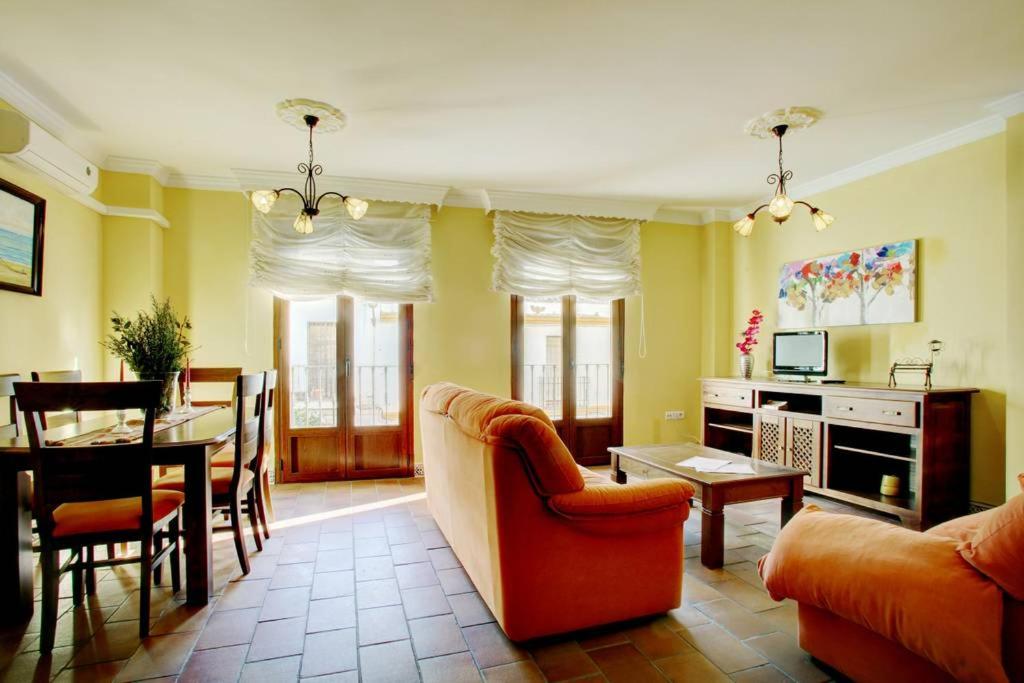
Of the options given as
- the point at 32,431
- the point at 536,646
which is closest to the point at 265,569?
the point at 32,431

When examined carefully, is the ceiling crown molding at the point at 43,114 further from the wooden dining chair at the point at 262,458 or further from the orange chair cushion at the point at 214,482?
the orange chair cushion at the point at 214,482

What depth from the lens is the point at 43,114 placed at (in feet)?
10.3

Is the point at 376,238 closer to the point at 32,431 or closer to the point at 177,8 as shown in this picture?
the point at 177,8

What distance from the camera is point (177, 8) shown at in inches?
86.4

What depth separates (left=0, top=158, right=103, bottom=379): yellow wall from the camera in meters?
3.00

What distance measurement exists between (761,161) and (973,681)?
3506 mm

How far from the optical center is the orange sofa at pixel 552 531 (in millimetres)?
1942

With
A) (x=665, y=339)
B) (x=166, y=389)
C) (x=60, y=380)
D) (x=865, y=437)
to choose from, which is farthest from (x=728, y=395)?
(x=60, y=380)

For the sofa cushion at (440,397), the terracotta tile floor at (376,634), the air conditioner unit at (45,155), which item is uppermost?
the air conditioner unit at (45,155)

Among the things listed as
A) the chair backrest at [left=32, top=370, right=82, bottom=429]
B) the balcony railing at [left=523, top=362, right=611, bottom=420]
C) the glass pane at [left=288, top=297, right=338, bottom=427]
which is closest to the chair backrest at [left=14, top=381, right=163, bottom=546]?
the chair backrest at [left=32, top=370, right=82, bottom=429]

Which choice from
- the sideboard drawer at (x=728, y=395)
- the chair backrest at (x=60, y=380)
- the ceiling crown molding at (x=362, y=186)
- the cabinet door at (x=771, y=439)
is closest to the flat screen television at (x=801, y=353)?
the sideboard drawer at (x=728, y=395)

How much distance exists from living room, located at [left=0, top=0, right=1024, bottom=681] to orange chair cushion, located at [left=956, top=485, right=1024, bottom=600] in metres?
0.01

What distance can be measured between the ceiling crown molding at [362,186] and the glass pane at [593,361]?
173 cm

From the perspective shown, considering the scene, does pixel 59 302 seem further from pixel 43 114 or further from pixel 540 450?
pixel 540 450
